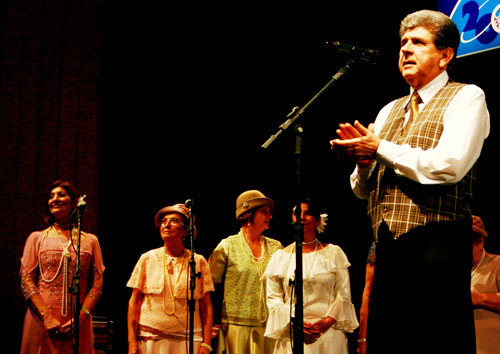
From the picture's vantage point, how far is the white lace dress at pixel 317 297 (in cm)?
416

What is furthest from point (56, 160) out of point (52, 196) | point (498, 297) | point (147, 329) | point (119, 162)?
point (498, 297)

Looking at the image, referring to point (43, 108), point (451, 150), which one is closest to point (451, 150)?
point (451, 150)

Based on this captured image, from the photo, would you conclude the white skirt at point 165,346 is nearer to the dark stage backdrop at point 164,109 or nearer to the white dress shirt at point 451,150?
the dark stage backdrop at point 164,109

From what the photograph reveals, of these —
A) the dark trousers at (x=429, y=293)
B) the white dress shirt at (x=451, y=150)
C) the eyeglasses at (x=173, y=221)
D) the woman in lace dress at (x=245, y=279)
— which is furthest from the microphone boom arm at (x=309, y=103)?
the woman in lace dress at (x=245, y=279)

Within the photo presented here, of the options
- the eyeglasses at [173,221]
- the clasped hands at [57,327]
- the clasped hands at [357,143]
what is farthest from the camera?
the eyeglasses at [173,221]

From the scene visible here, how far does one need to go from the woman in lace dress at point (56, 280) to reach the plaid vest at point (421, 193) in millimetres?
2754

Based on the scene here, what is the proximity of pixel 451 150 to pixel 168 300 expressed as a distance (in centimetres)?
306

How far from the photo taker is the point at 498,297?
11.4 ft

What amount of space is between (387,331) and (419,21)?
1.18m

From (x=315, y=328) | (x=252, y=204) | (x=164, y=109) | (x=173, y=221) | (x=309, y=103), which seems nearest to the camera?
(x=309, y=103)

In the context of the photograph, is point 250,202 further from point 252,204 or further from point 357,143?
point 357,143

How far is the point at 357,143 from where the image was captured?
2.02 meters

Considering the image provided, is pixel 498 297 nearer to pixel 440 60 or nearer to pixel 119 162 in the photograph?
pixel 440 60

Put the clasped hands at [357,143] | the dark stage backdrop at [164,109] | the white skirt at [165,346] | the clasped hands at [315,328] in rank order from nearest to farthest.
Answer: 1. the clasped hands at [357,143]
2. the clasped hands at [315,328]
3. the white skirt at [165,346]
4. the dark stage backdrop at [164,109]
